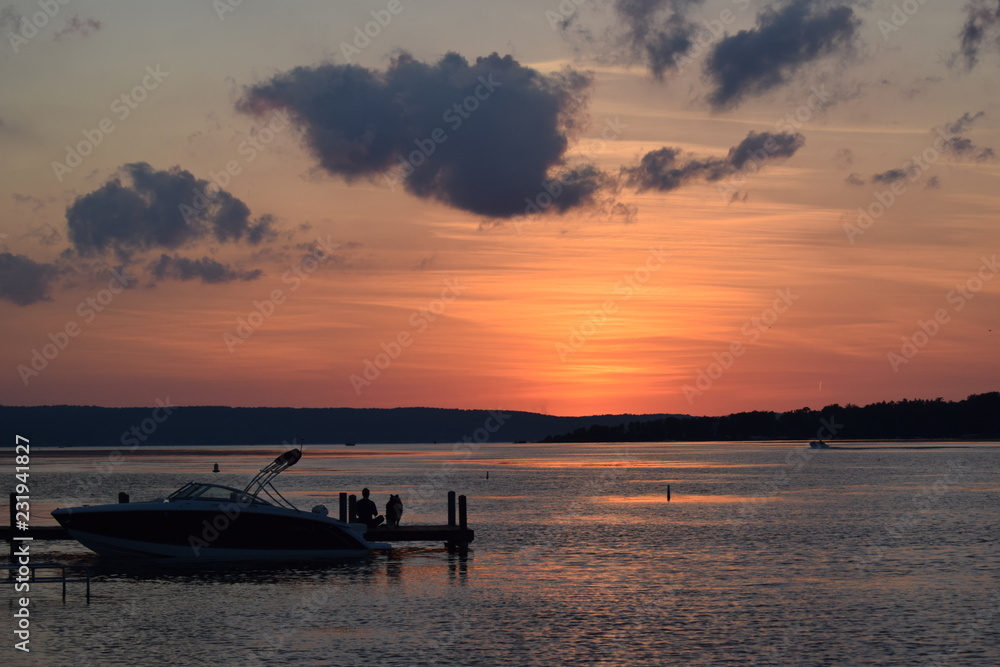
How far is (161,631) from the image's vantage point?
26.6 m

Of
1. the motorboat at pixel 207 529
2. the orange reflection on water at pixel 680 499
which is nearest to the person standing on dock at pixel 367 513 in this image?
the motorboat at pixel 207 529

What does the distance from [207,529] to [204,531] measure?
159mm

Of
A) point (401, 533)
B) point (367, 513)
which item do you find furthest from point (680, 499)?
point (367, 513)

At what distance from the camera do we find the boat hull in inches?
1517

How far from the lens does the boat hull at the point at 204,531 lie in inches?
1517

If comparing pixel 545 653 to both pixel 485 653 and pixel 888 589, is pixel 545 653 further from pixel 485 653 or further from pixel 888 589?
pixel 888 589

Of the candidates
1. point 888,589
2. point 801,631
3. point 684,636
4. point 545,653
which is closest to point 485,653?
point 545,653

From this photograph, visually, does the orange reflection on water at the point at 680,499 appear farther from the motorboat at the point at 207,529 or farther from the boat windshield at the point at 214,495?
the boat windshield at the point at 214,495

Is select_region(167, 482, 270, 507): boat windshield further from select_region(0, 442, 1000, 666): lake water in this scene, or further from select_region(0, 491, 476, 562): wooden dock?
select_region(0, 491, 476, 562): wooden dock

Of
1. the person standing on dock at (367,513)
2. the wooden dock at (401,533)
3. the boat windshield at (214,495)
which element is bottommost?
the wooden dock at (401,533)

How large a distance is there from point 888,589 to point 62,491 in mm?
77559

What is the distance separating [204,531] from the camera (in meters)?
38.7

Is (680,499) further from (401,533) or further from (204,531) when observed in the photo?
(204,531)

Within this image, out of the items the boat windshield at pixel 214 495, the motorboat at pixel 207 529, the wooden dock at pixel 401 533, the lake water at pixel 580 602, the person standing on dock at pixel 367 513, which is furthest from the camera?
the person standing on dock at pixel 367 513
